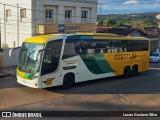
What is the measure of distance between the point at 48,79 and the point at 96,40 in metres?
4.36

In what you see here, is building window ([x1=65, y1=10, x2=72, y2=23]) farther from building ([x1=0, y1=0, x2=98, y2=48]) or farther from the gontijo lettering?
the gontijo lettering

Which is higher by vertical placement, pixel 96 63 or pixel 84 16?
pixel 84 16

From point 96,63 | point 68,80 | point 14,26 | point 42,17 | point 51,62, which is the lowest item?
point 68,80

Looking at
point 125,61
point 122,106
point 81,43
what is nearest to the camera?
point 122,106

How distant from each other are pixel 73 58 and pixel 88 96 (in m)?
2.69

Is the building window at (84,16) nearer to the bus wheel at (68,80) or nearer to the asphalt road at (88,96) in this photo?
the asphalt road at (88,96)

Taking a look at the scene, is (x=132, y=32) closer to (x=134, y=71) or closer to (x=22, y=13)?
(x=22, y=13)

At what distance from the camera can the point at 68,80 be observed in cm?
1631

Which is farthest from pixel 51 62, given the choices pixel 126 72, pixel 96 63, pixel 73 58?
pixel 126 72

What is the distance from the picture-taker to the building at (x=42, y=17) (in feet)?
91.2

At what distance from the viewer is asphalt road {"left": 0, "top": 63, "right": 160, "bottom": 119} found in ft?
41.5

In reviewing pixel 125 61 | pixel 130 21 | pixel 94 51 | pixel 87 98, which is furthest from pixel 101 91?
pixel 130 21

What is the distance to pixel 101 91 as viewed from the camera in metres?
15.8

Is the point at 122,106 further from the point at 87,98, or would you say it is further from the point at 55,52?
the point at 55,52
